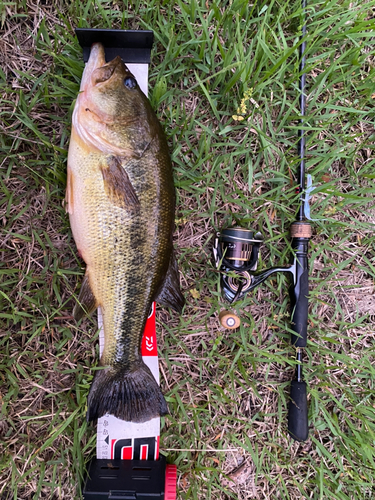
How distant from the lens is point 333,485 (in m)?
2.60

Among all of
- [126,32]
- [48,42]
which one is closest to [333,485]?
[126,32]

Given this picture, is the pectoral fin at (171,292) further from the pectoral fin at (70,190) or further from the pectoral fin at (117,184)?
the pectoral fin at (70,190)

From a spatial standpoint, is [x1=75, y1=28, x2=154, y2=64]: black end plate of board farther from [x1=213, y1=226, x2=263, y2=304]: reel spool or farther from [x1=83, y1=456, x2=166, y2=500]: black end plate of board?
[x1=83, y1=456, x2=166, y2=500]: black end plate of board

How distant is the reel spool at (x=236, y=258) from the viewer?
2311 millimetres

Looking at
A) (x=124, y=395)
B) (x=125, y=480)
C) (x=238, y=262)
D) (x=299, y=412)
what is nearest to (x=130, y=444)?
(x=125, y=480)

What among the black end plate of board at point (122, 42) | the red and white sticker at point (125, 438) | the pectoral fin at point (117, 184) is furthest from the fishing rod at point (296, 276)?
the black end plate of board at point (122, 42)

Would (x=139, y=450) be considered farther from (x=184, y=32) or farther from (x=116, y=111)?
(x=184, y=32)

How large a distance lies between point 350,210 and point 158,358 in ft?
6.52

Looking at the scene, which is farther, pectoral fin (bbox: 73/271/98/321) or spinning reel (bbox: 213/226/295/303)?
spinning reel (bbox: 213/226/295/303)

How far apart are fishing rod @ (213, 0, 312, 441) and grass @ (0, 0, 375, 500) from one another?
0.28ft

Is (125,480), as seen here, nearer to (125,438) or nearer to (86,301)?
(125,438)

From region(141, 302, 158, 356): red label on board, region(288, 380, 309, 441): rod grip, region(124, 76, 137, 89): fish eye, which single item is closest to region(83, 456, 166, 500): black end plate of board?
region(141, 302, 158, 356): red label on board

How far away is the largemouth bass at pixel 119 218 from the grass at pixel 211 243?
0.30 meters

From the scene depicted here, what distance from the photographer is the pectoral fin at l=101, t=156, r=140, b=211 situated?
1.97m
